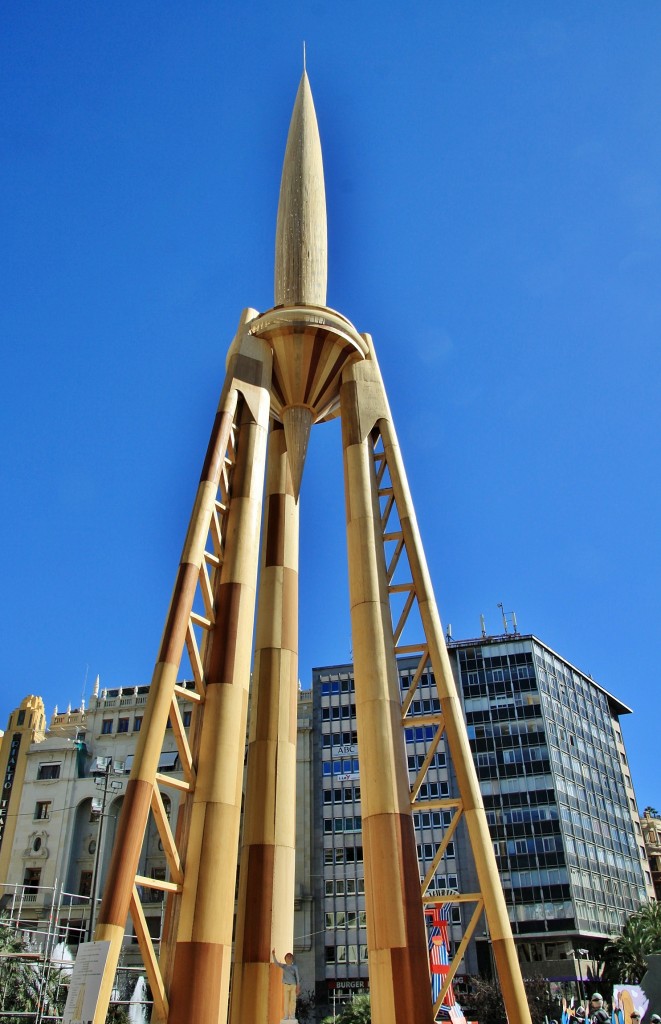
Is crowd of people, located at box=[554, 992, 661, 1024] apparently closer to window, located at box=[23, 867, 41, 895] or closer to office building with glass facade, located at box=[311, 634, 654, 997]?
office building with glass facade, located at box=[311, 634, 654, 997]

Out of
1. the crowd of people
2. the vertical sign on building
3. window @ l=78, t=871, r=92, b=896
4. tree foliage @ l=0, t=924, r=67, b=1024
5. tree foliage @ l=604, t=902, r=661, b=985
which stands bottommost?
the crowd of people

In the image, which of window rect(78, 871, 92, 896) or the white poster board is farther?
window rect(78, 871, 92, 896)

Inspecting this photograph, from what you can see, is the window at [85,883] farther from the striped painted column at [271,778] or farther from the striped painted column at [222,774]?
the striped painted column at [222,774]

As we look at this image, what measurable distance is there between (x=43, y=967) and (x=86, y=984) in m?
23.7

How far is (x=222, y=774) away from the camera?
53.5 feet

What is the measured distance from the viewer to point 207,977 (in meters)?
14.5

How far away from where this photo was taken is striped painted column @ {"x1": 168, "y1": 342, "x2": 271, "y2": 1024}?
47.8ft

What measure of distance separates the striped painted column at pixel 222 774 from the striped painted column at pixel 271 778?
1842 mm

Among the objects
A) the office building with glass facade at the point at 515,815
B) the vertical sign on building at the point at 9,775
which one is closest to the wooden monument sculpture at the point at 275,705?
the office building with glass facade at the point at 515,815

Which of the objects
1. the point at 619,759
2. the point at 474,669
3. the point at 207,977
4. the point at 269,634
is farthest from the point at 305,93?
the point at 619,759

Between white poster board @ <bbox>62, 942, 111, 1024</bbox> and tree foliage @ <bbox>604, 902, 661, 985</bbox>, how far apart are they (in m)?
62.6

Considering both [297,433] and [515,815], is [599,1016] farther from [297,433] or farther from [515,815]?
[515,815]

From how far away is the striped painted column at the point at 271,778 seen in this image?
1672 centimetres

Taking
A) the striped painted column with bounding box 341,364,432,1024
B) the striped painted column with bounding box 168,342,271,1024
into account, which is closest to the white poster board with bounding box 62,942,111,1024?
the striped painted column with bounding box 168,342,271,1024
